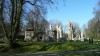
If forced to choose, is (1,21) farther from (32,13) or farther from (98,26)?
(98,26)

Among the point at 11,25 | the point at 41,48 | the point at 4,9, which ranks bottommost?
the point at 41,48

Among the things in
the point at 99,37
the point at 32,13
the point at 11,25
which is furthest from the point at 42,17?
the point at 99,37

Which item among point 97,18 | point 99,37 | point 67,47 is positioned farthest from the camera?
point 99,37

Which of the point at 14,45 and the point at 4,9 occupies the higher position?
the point at 4,9

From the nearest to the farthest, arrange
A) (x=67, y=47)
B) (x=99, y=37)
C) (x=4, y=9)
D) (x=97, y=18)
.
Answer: (x=4, y=9) < (x=67, y=47) < (x=97, y=18) < (x=99, y=37)

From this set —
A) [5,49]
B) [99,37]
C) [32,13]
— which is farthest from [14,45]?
[99,37]

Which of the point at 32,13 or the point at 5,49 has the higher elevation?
the point at 32,13

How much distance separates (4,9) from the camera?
125 ft

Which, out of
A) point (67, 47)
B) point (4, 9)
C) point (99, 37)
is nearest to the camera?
point (4, 9)

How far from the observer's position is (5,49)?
126 feet

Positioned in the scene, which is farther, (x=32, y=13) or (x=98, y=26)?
(x=98, y=26)

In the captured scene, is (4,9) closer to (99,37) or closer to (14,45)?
(14,45)

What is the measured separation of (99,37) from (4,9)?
9604 cm

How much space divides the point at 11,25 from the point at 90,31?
96648mm
